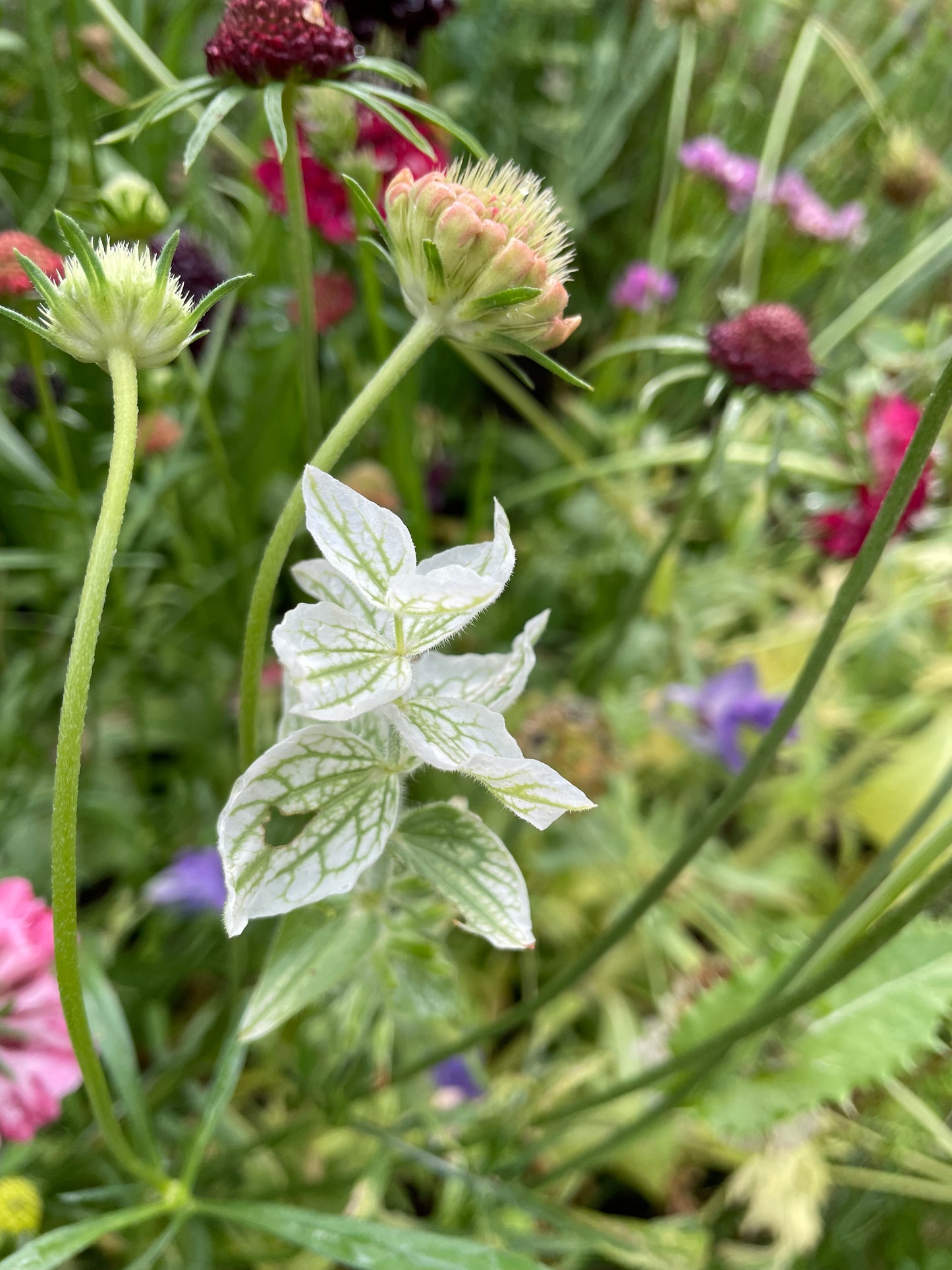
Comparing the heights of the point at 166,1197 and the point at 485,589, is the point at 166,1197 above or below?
below

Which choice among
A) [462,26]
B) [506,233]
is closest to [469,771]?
[506,233]

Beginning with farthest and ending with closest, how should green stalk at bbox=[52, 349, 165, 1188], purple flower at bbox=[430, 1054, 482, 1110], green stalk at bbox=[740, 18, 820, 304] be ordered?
green stalk at bbox=[740, 18, 820, 304] → purple flower at bbox=[430, 1054, 482, 1110] → green stalk at bbox=[52, 349, 165, 1188]

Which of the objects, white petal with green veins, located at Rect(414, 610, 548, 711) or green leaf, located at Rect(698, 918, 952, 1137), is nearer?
white petal with green veins, located at Rect(414, 610, 548, 711)

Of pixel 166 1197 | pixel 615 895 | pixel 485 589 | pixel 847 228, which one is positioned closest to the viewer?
pixel 485 589

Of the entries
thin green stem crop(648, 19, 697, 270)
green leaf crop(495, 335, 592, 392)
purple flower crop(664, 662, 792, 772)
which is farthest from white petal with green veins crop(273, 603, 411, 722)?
thin green stem crop(648, 19, 697, 270)

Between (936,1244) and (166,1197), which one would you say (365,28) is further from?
(936,1244)

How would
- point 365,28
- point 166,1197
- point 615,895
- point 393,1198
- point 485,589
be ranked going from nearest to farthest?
point 485,589
point 166,1197
point 365,28
point 393,1198
point 615,895

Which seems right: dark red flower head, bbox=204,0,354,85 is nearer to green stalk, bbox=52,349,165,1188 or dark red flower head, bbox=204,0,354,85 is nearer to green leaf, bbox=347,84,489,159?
green leaf, bbox=347,84,489,159

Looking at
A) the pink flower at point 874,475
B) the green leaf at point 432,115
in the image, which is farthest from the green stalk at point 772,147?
the green leaf at point 432,115
